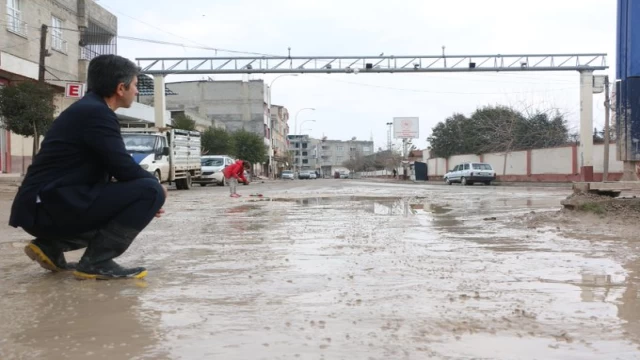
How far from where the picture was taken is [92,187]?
352cm

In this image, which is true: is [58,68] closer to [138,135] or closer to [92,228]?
[138,135]

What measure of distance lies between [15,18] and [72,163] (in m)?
23.7

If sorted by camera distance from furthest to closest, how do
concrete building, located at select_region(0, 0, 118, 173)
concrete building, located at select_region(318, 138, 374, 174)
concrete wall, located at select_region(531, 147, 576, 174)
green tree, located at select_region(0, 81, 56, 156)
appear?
concrete building, located at select_region(318, 138, 374, 174)
concrete wall, located at select_region(531, 147, 576, 174)
concrete building, located at select_region(0, 0, 118, 173)
green tree, located at select_region(0, 81, 56, 156)

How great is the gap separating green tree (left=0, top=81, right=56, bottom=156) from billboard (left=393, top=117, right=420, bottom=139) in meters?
64.0

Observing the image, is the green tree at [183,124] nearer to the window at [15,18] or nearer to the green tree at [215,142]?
the green tree at [215,142]

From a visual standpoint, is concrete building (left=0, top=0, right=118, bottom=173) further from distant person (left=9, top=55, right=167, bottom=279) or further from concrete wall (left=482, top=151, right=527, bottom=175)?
concrete wall (left=482, top=151, right=527, bottom=175)

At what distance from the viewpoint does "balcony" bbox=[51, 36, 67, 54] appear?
26542mm

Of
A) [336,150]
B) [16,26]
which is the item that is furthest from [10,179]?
[336,150]

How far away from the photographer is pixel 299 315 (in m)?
2.77

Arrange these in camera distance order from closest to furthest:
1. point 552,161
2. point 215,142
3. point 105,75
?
point 105,75, point 552,161, point 215,142

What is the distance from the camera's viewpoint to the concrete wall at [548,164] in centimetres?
3112

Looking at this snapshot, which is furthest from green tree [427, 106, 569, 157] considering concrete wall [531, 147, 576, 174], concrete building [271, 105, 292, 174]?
concrete building [271, 105, 292, 174]

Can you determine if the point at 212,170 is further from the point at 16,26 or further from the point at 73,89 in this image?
the point at 16,26

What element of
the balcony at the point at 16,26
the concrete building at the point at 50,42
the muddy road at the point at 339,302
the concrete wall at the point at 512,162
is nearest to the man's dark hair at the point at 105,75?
the muddy road at the point at 339,302
